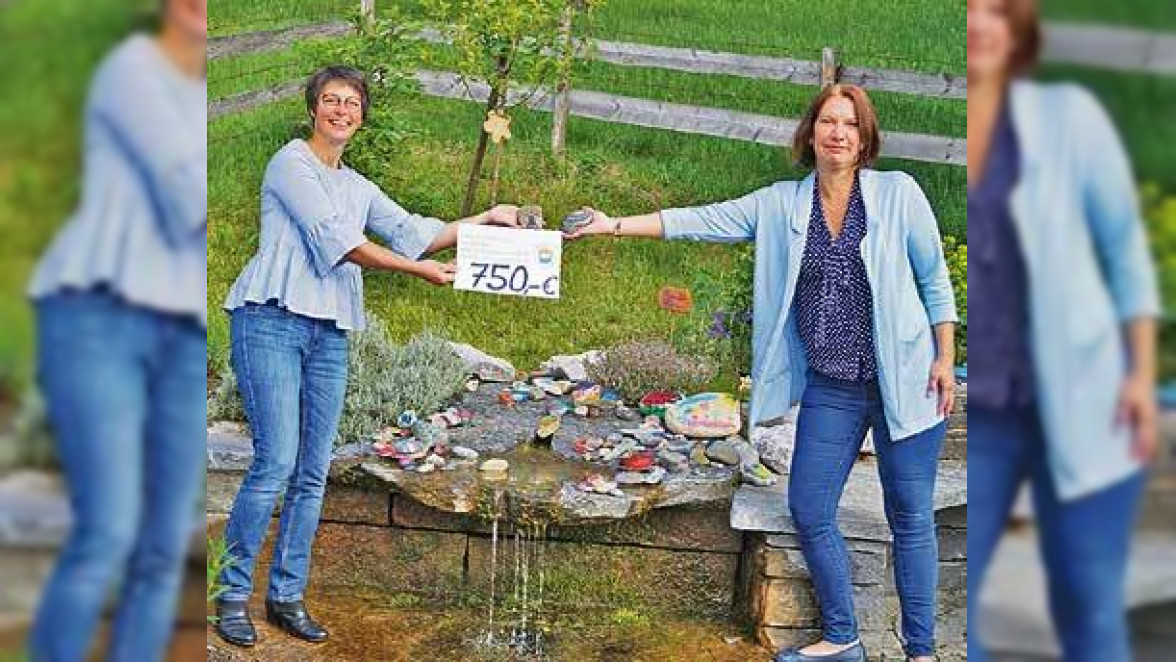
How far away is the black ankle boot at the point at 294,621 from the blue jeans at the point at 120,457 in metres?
2.09

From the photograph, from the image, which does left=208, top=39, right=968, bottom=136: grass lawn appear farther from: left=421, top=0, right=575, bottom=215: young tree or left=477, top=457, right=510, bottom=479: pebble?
left=477, top=457, right=510, bottom=479: pebble

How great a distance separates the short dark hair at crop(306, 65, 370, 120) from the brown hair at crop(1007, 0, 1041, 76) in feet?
7.67

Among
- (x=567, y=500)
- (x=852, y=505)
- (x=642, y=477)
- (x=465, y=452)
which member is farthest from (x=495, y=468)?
(x=852, y=505)

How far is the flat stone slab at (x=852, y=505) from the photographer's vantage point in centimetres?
419

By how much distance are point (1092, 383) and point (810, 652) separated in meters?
2.45

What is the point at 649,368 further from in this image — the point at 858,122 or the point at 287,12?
the point at 287,12

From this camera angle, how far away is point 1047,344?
73.7 inches

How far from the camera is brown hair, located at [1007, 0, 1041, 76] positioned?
6.22ft

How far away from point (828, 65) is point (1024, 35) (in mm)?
2073

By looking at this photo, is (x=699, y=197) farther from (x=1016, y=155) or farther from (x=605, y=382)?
(x=1016, y=155)

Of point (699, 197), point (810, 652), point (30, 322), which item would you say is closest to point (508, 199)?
point (699, 197)

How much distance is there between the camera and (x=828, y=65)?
3949 mm

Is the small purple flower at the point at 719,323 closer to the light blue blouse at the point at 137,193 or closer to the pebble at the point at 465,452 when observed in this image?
the pebble at the point at 465,452

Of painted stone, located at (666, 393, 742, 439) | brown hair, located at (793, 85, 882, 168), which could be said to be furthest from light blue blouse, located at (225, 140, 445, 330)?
brown hair, located at (793, 85, 882, 168)
